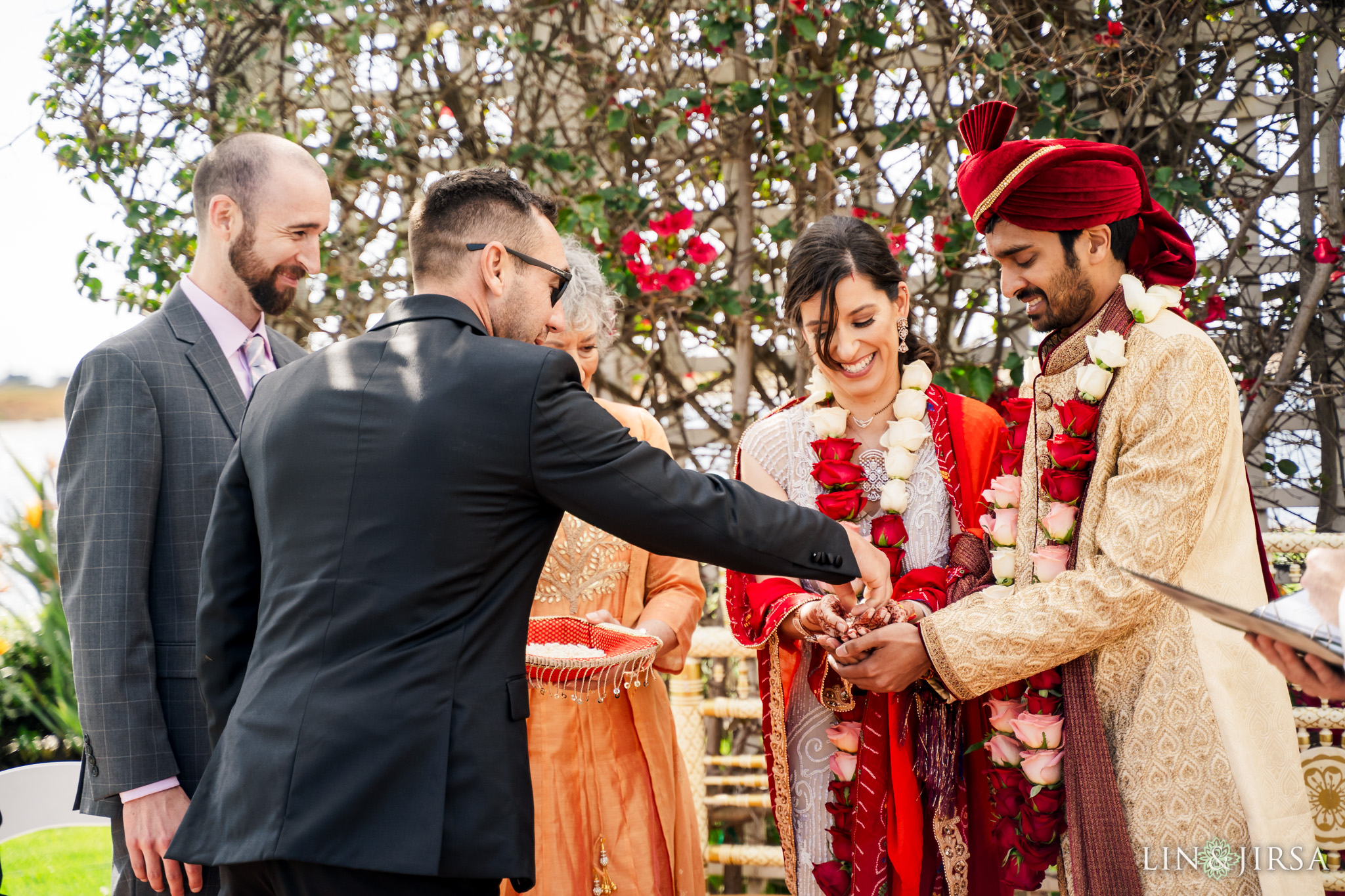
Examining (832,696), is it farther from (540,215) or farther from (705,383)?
(705,383)

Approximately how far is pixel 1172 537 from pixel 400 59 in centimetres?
369

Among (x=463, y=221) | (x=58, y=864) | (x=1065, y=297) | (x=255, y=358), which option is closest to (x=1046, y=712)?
(x=1065, y=297)

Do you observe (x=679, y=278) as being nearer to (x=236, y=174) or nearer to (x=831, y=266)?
(x=831, y=266)

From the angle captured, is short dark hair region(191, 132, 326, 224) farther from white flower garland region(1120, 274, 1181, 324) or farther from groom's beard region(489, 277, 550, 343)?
white flower garland region(1120, 274, 1181, 324)

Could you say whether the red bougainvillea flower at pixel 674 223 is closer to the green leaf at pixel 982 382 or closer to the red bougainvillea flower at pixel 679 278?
the red bougainvillea flower at pixel 679 278

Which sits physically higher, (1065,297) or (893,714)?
(1065,297)

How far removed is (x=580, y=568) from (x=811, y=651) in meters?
0.63

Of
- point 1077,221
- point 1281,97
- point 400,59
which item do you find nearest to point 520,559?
point 1077,221

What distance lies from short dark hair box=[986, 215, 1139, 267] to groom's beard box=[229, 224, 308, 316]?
1699 millimetres

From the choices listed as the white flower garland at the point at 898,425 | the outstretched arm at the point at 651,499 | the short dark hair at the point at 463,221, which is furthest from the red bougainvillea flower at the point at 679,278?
the outstretched arm at the point at 651,499

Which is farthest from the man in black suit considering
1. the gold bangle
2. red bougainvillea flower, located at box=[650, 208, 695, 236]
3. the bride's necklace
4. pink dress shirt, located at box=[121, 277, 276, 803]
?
red bougainvillea flower, located at box=[650, 208, 695, 236]

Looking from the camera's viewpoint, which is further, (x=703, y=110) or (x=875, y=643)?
(x=703, y=110)

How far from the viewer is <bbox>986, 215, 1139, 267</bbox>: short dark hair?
7.17 feet

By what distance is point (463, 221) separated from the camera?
194 centimetres
